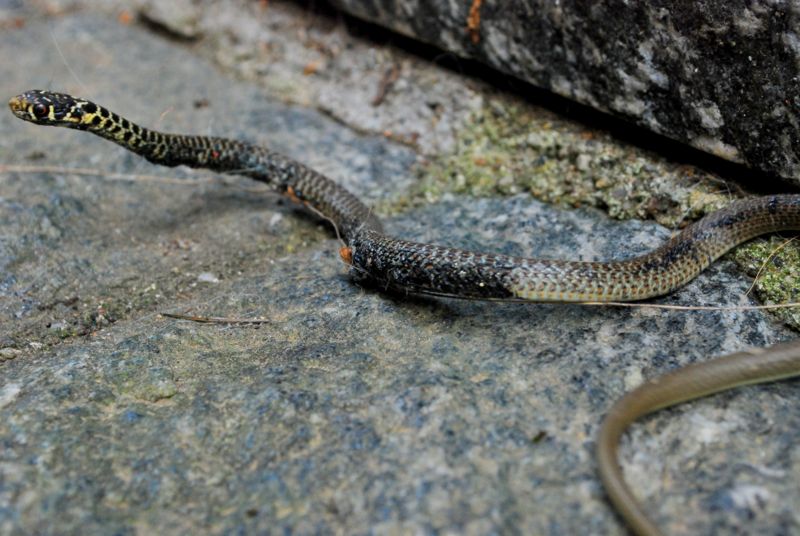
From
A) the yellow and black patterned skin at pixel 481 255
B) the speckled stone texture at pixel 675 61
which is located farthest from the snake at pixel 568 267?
the speckled stone texture at pixel 675 61

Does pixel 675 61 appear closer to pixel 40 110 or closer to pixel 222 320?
pixel 222 320

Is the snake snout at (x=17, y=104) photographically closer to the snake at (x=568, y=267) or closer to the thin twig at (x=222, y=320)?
the snake at (x=568, y=267)

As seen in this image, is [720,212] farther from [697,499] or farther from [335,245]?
[335,245]

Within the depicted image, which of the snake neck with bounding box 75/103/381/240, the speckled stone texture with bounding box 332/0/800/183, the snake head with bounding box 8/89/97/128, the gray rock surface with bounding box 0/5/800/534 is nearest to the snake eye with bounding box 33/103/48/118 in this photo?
the snake head with bounding box 8/89/97/128

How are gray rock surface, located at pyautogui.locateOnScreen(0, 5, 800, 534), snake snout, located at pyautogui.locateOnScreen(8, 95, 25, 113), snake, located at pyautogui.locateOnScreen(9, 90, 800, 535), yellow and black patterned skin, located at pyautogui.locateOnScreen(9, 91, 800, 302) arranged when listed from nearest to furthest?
gray rock surface, located at pyautogui.locateOnScreen(0, 5, 800, 534) < snake, located at pyautogui.locateOnScreen(9, 90, 800, 535) < yellow and black patterned skin, located at pyautogui.locateOnScreen(9, 91, 800, 302) < snake snout, located at pyautogui.locateOnScreen(8, 95, 25, 113)

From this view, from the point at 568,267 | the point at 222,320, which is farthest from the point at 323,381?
the point at 568,267

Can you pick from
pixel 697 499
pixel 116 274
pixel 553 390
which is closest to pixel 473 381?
pixel 553 390

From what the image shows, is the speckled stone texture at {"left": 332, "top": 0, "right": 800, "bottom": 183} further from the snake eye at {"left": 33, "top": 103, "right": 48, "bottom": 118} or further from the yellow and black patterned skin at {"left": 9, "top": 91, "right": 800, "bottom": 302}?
the snake eye at {"left": 33, "top": 103, "right": 48, "bottom": 118}
